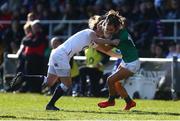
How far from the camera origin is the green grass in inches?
525

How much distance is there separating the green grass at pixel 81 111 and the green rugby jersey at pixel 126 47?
114cm

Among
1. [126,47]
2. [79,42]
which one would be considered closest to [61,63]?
[79,42]

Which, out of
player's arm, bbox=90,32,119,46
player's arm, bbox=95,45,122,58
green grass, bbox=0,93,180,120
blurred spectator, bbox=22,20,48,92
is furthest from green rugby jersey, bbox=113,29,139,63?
blurred spectator, bbox=22,20,48,92

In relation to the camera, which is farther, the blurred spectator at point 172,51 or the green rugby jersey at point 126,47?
the blurred spectator at point 172,51

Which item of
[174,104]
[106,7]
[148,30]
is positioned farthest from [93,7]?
[174,104]

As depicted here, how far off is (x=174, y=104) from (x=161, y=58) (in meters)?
4.07

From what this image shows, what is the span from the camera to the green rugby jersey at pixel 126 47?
603 inches

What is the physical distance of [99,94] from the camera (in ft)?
70.3

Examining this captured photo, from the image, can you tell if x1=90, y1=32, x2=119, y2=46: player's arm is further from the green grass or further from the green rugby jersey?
the green grass

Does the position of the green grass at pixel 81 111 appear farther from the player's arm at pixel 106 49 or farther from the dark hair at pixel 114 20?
the dark hair at pixel 114 20

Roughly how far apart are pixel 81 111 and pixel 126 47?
1.69 meters

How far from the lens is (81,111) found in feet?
49.2

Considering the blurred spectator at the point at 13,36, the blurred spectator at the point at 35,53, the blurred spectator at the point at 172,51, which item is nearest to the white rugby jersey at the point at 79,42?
the blurred spectator at the point at 35,53

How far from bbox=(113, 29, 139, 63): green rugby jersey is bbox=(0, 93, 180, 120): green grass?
3.75ft
